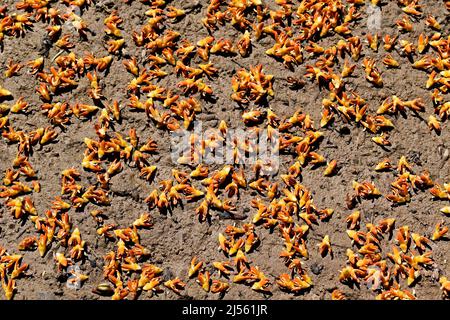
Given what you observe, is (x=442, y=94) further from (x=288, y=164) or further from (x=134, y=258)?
(x=134, y=258)

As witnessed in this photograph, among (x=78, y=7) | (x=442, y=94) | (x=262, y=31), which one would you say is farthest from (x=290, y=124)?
(x=78, y=7)

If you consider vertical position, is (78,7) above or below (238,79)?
above

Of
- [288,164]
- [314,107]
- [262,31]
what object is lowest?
[288,164]
